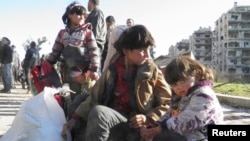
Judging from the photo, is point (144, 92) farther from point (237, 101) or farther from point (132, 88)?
point (237, 101)

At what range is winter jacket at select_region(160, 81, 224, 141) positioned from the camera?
2.45 m

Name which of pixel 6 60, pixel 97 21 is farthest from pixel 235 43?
pixel 97 21

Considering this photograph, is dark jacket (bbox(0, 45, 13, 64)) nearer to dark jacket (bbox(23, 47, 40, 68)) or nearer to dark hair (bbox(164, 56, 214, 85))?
dark jacket (bbox(23, 47, 40, 68))

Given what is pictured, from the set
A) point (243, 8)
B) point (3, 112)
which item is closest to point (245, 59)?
point (243, 8)

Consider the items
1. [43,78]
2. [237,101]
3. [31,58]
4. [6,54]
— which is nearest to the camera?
[43,78]

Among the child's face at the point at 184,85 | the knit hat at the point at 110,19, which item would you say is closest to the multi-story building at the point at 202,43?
the knit hat at the point at 110,19

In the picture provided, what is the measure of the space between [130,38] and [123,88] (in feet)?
1.23

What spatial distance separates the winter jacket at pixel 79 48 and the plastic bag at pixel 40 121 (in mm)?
934

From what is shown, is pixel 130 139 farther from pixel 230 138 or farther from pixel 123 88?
pixel 230 138

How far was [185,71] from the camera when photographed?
101 inches

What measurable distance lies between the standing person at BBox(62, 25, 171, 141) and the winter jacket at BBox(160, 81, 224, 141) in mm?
269

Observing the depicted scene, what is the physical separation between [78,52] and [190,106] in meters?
1.88

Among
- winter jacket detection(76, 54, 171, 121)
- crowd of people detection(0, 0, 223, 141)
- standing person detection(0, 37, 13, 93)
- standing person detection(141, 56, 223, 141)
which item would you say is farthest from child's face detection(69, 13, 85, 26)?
standing person detection(0, 37, 13, 93)

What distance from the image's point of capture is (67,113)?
3.24m
